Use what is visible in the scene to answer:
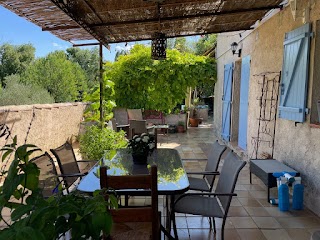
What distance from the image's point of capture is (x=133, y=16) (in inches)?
151

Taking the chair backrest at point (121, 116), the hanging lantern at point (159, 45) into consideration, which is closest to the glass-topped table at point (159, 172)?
the hanging lantern at point (159, 45)

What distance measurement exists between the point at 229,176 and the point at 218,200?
0.39 meters

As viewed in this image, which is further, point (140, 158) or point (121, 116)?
point (121, 116)

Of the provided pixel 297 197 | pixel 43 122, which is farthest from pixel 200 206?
pixel 43 122

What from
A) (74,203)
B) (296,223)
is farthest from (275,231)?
(74,203)

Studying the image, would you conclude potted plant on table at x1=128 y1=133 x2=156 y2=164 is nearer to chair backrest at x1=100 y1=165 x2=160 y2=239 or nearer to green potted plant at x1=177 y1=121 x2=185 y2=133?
chair backrest at x1=100 y1=165 x2=160 y2=239

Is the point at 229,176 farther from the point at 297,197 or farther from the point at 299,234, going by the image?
the point at 297,197

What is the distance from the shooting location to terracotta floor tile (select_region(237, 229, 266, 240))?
2629 mm

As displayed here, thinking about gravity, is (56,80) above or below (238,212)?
above

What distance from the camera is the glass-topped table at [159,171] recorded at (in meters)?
2.01

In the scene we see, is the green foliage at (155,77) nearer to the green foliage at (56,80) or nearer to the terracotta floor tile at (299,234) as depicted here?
the green foliage at (56,80)

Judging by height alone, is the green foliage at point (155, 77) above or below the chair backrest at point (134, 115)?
above

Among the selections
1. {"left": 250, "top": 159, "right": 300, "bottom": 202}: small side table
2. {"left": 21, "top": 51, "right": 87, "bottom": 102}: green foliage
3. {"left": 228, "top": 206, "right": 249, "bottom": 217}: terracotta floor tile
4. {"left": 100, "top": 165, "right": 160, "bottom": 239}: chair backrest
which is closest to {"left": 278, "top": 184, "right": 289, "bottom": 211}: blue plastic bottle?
{"left": 250, "top": 159, "right": 300, "bottom": 202}: small side table

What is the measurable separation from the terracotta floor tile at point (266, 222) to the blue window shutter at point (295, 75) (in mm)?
1278
